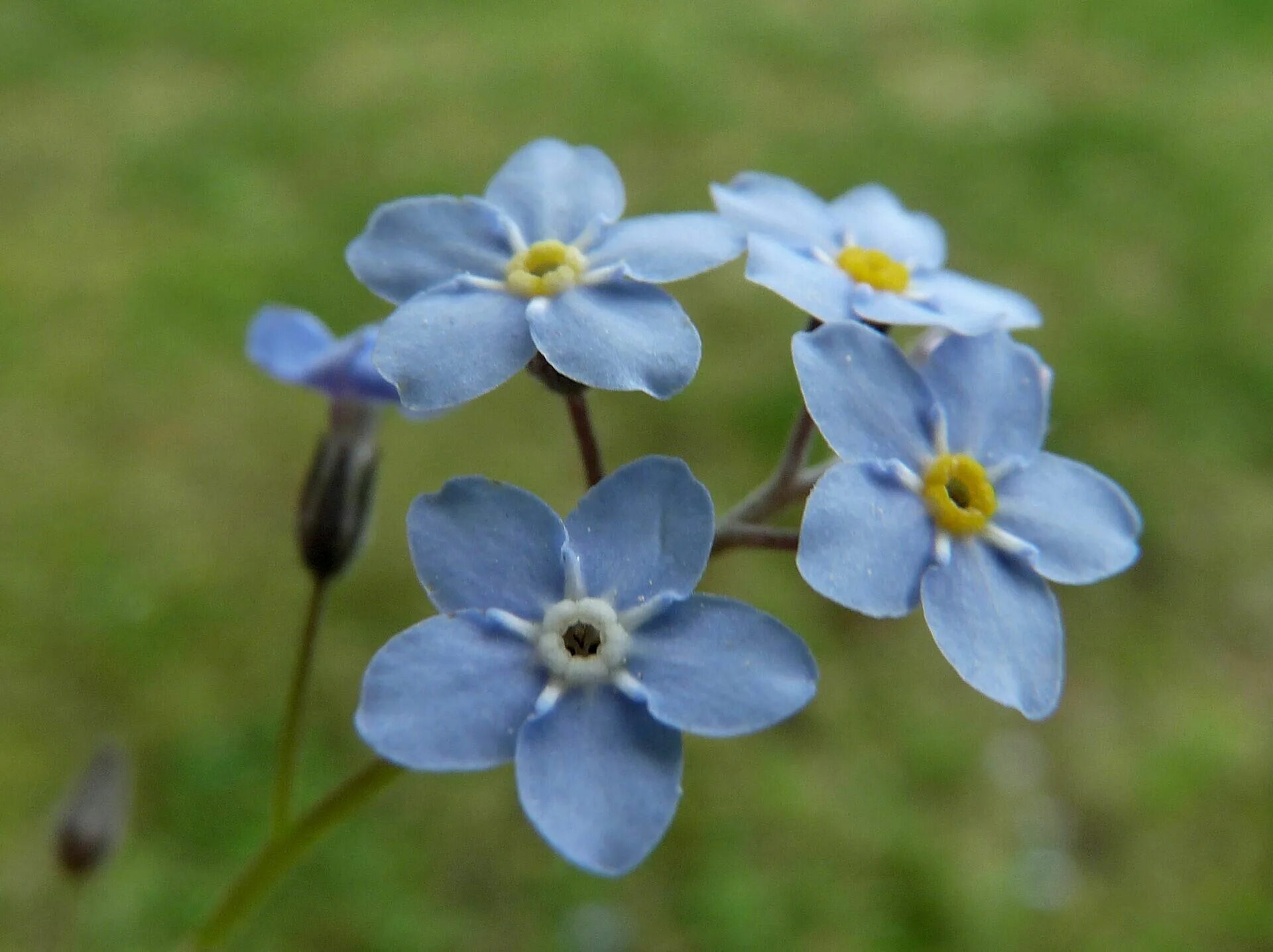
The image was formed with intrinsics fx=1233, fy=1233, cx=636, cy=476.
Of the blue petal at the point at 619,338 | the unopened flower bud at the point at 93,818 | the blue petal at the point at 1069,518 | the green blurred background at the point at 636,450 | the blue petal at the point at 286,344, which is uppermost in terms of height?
the blue petal at the point at 619,338

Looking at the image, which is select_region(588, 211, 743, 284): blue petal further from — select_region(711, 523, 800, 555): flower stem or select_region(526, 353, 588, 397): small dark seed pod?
select_region(711, 523, 800, 555): flower stem

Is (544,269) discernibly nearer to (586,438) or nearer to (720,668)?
(586,438)

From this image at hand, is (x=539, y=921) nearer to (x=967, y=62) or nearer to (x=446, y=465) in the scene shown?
(x=446, y=465)

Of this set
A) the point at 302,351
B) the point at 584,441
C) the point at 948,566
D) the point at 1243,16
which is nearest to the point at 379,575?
the point at 302,351

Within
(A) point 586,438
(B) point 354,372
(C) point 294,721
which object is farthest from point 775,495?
(C) point 294,721

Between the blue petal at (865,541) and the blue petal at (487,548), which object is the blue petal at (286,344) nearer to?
the blue petal at (487,548)

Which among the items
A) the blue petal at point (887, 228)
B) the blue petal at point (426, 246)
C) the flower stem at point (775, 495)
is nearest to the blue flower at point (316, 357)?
the blue petal at point (426, 246)

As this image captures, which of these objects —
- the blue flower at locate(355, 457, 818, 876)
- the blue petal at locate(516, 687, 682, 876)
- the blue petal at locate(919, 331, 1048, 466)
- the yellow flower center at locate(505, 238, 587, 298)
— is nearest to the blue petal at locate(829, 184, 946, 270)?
the blue petal at locate(919, 331, 1048, 466)
